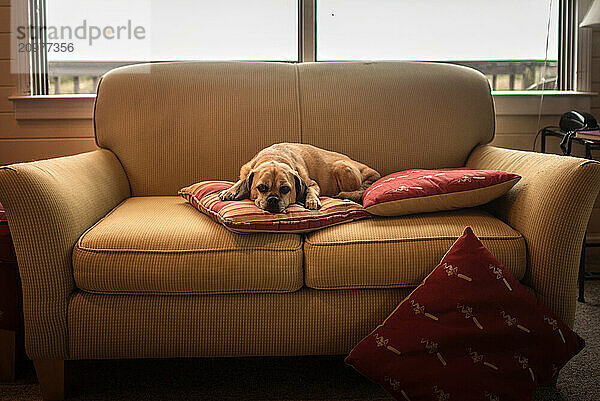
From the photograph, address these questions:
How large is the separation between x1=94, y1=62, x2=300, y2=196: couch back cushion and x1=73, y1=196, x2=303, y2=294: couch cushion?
2.69ft

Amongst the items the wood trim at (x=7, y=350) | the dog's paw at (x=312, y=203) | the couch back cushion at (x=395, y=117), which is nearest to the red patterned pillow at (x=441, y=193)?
the dog's paw at (x=312, y=203)

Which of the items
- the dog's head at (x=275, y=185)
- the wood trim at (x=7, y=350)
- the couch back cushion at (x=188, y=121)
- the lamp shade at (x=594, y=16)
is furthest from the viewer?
the lamp shade at (x=594, y=16)

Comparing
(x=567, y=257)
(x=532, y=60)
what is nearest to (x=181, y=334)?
(x=567, y=257)

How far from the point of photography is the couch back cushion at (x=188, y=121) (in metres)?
2.74

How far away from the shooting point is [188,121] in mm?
2758

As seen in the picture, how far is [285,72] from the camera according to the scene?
2.86 m

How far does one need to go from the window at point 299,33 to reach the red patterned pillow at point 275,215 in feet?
4.32

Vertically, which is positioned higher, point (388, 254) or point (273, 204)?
point (273, 204)

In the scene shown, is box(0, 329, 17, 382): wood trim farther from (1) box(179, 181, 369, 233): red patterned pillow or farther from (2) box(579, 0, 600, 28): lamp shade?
(2) box(579, 0, 600, 28): lamp shade

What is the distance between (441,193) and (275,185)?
57cm

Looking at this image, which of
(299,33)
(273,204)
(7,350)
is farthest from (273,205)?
(299,33)

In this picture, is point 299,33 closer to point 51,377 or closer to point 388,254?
point 388,254

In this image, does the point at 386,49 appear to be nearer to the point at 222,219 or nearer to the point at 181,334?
the point at 222,219

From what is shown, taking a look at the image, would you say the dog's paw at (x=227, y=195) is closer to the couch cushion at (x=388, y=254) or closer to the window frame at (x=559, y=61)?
the couch cushion at (x=388, y=254)
